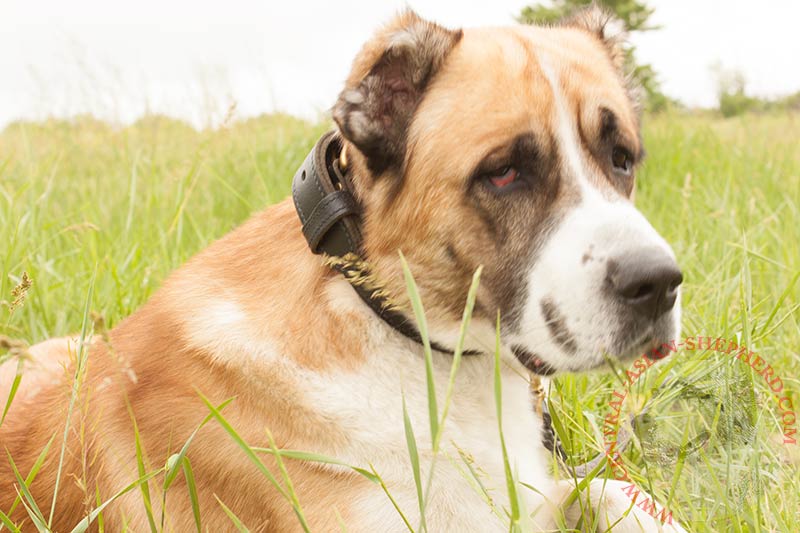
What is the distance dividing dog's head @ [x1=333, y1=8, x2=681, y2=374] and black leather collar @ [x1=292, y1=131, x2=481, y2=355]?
0.06 meters

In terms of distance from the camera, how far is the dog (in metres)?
2.42

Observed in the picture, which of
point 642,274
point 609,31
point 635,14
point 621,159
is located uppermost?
point 609,31

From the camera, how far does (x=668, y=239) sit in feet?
17.1

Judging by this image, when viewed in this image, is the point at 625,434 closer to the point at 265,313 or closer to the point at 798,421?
the point at 798,421

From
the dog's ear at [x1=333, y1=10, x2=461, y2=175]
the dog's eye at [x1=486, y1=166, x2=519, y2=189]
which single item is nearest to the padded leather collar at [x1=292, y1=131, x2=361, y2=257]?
the dog's ear at [x1=333, y1=10, x2=461, y2=175]

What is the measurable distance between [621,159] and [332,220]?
963mm

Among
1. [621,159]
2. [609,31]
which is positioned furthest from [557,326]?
[609,31]

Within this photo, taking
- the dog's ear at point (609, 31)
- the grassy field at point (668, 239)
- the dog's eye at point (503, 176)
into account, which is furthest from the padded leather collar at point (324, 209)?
the dog's ear at point (609, 31)

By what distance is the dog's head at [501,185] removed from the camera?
2.39 m

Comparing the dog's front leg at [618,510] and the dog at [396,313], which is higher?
the dog at [396,313]

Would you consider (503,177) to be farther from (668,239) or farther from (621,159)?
(668,239)

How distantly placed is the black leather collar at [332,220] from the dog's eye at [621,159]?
0.83 meters

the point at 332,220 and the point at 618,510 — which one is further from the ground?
the point at 332,220

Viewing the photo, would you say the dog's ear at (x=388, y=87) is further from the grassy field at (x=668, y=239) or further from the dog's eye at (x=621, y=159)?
the grassy field at (x=668, y=239)
